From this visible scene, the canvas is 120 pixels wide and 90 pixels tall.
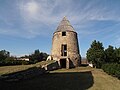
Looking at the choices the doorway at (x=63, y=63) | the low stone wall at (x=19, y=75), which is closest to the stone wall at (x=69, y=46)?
the doorway at (x=63, y=63)

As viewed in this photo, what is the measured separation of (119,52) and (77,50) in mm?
9571

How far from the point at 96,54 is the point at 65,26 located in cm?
920

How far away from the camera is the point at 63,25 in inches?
1655

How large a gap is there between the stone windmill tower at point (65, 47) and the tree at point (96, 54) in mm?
3395

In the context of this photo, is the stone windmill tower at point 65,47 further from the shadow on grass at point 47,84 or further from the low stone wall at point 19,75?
the shadow on grass at point 47,84

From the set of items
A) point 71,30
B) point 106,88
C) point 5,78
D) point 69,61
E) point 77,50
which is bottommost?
point 106,88

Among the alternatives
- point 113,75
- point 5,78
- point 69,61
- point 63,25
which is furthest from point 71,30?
point 5,78

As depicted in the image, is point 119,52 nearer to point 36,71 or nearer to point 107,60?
point 107,60

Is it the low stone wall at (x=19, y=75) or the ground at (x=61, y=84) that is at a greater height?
the low stone wall at (x=19, y=75)

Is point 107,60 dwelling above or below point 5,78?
above

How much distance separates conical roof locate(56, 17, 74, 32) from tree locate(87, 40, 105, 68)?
707 centimetres

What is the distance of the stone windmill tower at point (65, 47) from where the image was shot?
3894cm

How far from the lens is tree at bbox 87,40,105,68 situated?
40.8 metres

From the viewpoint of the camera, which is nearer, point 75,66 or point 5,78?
point 5,78
